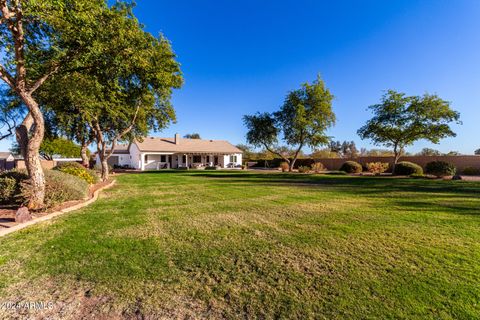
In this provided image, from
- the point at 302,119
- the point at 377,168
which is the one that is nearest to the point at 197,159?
the point at 302,119

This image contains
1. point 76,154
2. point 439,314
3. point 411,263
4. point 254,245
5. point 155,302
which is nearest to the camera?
point 439,314

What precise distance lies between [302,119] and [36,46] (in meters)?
22.5

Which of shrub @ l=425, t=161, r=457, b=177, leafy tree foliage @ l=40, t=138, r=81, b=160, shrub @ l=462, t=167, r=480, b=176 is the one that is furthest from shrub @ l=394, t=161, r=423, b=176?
leafy tree foliage @ l=40, t=138, r=81, b=160

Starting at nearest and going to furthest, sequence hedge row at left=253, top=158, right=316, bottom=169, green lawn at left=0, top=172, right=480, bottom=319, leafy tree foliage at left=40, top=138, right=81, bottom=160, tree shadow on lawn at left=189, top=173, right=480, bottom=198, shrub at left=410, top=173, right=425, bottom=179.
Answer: green lawn at left=0, top=172, right=480, bottom=319, tree shadow on lawn at left=189, top=173, right=480, bottom=198, shrub at left=410, top=173, right=425, bottom=179, hedge row at left=253, top=158, right=316, bottom=169, leafy tree foliage at left=40, top=138, right=81, bottom=160

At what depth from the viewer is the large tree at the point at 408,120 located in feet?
69.9

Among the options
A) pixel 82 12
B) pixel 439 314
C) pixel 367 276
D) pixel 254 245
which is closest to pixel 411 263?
pixel 367 276

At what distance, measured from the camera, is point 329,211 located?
293 inches

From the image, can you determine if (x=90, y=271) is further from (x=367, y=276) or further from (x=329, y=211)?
(x=329, y=211)

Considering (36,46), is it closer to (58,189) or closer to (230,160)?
(58,189)

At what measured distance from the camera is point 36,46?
748 cm

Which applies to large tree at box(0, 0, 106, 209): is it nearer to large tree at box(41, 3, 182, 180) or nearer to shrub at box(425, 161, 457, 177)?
large tree at box(41, 3, 182, 180)

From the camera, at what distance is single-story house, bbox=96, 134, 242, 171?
3394cm

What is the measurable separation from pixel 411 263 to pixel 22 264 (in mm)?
6182

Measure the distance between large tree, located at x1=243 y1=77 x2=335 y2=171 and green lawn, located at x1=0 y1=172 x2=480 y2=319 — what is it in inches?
825
